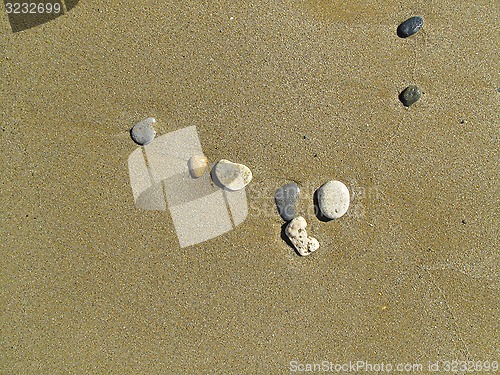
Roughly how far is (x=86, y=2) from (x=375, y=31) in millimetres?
2284

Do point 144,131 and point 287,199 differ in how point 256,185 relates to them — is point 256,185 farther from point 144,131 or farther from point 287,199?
point 144,131

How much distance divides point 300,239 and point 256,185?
54cm

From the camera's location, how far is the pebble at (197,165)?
9.12 feet

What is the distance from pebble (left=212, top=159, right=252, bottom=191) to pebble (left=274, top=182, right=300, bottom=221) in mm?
273

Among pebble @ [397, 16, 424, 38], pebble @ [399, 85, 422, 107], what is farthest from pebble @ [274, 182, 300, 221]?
pebble @ [397, 16, 424, 38]

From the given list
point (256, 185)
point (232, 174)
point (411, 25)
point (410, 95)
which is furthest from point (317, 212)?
point (411, 25)

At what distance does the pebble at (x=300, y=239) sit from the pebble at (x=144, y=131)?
1300mm

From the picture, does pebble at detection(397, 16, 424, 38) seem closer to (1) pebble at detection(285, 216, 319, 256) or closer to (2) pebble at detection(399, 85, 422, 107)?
(2) pebble at detection(399, 85, 422, 107)

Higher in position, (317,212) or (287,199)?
(287,199)

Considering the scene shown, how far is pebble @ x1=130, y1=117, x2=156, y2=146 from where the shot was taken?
2.78 meters

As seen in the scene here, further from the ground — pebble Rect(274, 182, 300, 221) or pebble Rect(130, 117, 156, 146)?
pebble Rect(130, 117, 156, 146)

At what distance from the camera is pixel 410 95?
272 cm

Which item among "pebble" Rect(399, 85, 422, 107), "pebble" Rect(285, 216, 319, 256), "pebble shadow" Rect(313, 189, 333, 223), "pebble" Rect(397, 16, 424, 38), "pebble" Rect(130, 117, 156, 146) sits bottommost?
"pebble" Rect(285, 216, 319, 256)

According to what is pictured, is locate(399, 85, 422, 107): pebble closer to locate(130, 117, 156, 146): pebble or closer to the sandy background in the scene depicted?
the sandy background
